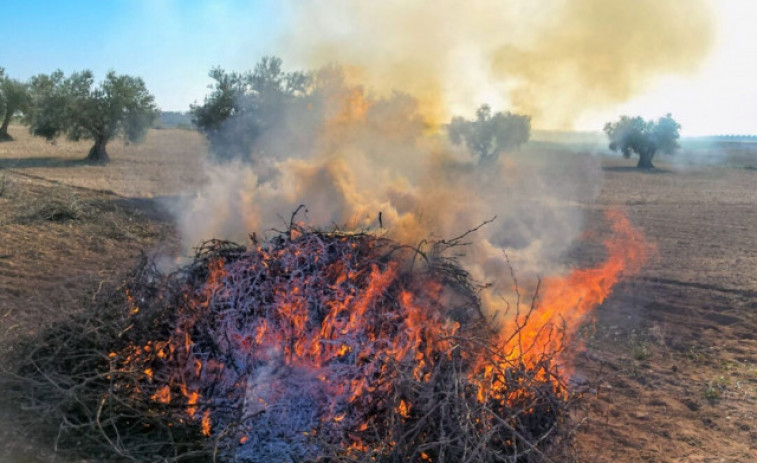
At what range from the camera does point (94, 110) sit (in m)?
26.1

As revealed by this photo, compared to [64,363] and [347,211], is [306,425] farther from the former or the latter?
[347,211]

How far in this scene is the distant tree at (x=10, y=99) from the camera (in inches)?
1369

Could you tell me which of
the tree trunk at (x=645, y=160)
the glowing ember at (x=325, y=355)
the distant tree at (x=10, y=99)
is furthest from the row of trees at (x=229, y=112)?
the glowing ember at (x=325, y=355)

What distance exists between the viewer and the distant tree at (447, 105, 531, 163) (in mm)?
17719

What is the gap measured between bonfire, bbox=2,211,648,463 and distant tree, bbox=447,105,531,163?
506 inches

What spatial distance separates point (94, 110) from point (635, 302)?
2513 cm

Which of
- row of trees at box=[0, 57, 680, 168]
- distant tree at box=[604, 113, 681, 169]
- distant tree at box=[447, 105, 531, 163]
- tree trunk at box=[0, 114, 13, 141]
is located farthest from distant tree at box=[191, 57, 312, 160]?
distant tree at box=[604, 113, 681, 169]

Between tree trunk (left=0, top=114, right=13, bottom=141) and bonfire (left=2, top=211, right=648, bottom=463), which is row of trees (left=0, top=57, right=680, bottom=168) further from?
bonfire (left=2, top=211, right=648, bottom=463)

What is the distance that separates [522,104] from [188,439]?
814 centimetres

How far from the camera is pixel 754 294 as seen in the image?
9133 millimetres

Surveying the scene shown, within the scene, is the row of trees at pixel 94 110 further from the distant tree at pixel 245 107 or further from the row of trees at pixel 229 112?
the distant tree at pixel 245 107

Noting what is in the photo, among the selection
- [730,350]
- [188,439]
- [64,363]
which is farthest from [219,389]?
[730,350]

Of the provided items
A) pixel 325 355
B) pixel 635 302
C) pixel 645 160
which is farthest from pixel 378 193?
pixel 645 160

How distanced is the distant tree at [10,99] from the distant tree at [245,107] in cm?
2227
